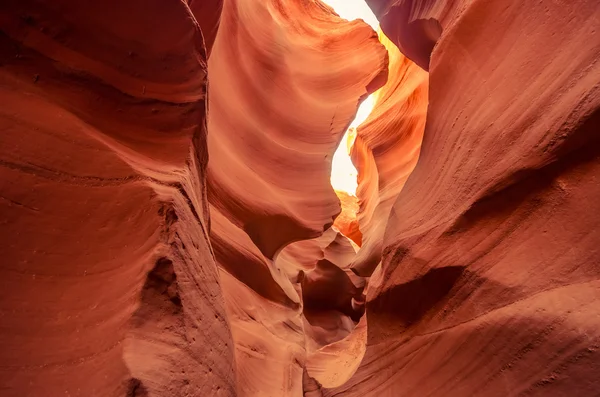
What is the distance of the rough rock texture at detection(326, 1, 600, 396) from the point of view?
5.13 ft

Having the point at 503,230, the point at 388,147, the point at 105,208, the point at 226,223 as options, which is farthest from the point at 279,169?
the point at 105,208

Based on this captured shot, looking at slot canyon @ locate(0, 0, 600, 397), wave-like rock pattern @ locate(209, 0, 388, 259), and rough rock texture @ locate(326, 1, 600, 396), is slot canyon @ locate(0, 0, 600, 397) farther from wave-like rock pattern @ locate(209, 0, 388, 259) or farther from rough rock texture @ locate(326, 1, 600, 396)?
wave-like rock pattern @ locate(209, 0, 388, 259)

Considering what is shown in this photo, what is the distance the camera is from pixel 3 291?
47.1 inches

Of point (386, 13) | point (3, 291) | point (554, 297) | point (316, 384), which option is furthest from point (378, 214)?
point (3, 291)

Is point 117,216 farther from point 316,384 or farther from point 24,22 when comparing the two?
point 316,384

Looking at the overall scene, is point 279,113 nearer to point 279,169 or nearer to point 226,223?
point 279,169

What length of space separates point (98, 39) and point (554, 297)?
6.34 feet

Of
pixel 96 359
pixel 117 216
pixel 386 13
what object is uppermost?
pixel 386 13

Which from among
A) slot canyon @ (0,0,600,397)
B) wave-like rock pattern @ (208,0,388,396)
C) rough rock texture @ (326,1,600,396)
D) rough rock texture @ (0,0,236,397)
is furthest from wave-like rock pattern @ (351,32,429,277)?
rough rock texture @ (0,0,236,397)

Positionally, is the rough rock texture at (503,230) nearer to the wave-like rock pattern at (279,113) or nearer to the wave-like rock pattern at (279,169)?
the wave-like rock pattern at (279,169)

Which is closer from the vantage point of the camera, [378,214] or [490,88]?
[490,88]

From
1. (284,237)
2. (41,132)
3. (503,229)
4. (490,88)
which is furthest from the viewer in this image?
(284,237)

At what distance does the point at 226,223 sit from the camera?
3.29 metres

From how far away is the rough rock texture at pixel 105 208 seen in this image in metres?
1.21
